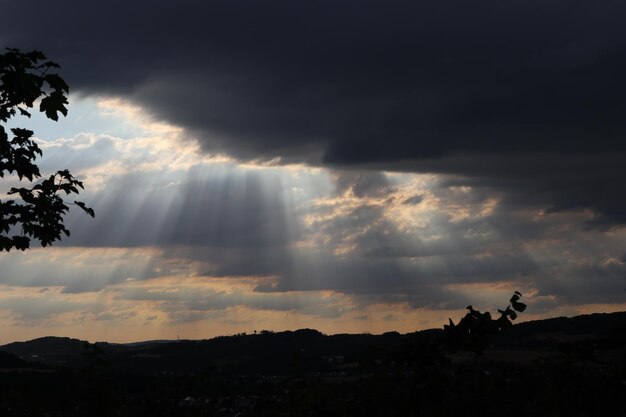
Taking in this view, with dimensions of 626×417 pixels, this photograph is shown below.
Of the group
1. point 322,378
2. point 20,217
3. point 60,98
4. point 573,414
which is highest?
point 60,98

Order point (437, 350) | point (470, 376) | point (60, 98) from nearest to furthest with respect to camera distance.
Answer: point (437, 350)
point (470, 376)
point (60, 98)

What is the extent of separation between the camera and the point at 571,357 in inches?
550

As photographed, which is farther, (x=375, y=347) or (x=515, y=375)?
(x=515, y=375)

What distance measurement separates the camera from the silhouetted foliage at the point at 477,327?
41.7 ft

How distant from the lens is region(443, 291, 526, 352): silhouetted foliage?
41.7 feet

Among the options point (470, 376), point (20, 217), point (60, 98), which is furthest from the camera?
point (20, 217)

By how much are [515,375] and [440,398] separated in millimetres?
1803

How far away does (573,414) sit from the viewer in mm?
12789

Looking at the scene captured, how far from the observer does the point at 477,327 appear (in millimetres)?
12867

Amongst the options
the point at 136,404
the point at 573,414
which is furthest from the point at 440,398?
the point at 136,404

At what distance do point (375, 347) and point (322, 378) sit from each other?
141cm

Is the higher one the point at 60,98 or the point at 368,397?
the point at 60,98

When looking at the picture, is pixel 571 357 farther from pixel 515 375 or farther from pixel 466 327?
pixel 466 327

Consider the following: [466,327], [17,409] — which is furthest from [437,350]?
[17,409]
